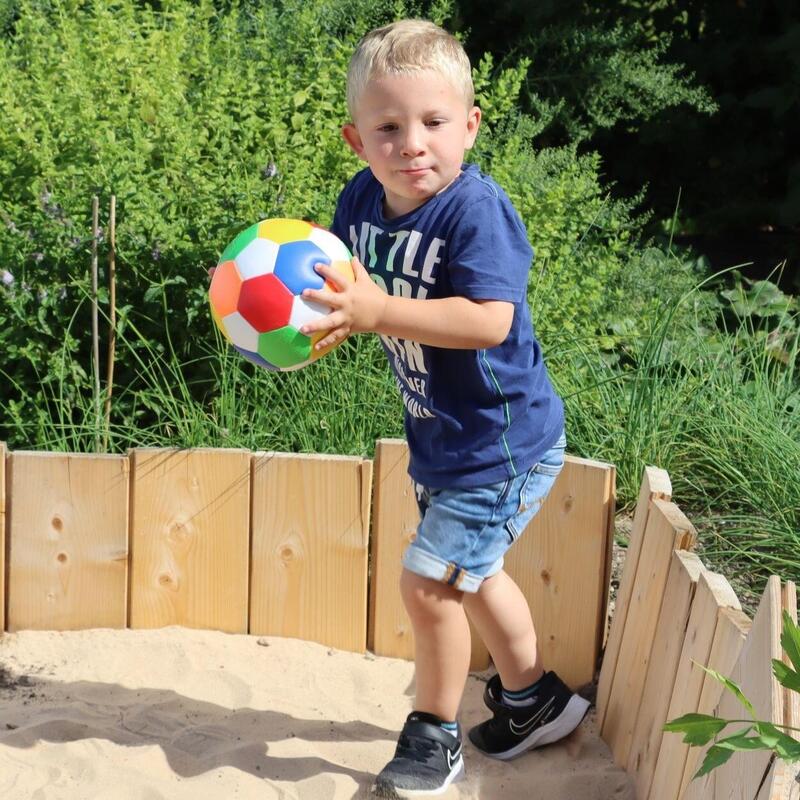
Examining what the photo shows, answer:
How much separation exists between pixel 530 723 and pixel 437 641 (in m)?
0.35

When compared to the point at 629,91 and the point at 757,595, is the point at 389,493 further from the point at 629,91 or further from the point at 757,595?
the point at 629,91

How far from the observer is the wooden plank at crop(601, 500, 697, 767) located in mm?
2500

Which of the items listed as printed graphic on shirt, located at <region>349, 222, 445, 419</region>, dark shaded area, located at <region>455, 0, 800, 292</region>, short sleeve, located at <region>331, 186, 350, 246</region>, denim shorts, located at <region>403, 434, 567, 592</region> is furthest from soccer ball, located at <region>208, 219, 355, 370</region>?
dark shaded area, located at <region>455, 0, 800, 292</region>

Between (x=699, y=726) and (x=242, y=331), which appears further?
(x=242, y=331)

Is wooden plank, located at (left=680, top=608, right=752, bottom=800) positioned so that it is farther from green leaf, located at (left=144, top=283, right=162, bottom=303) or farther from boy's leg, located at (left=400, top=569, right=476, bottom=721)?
green leaf, located at (left=144, top=283, right=162, bottom=303)

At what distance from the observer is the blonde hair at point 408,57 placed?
219cm

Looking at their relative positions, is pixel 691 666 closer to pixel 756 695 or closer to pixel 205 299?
pixel 756 695

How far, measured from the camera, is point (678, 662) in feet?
7.68

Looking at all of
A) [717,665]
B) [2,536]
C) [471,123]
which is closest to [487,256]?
[471,123]

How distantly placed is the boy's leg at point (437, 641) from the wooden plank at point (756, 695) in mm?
652

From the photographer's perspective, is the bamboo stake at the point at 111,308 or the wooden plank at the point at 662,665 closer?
the wooden plank at the point at 662,665

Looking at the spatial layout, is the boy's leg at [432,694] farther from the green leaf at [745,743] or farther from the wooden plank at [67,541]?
the green leaf at [745,743]

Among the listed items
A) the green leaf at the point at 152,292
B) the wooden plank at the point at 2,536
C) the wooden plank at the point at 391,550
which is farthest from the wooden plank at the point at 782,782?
the green leaf at the point at 152,292

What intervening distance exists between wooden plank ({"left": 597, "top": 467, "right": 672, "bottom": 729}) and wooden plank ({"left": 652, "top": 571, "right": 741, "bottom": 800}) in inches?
14.9
